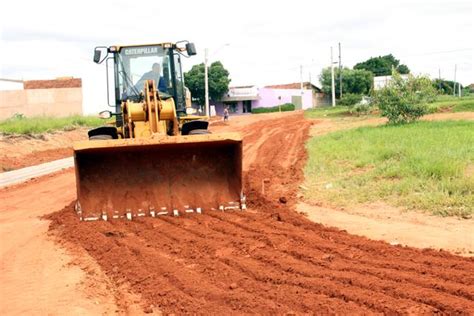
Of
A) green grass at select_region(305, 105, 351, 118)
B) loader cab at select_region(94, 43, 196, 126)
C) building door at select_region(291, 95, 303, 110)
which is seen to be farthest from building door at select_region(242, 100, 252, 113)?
loader cab at select_region(94, 43, 196, 126)

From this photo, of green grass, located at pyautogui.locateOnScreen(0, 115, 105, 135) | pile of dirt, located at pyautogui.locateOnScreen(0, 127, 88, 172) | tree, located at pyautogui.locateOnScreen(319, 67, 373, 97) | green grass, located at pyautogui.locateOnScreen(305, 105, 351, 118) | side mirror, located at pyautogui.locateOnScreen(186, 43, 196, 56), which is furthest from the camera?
tree, located at pyautogui.locateOnScreen(319, 67, 373, 97)

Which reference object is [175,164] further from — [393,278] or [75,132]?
[75,132]

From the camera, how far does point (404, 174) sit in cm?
1131

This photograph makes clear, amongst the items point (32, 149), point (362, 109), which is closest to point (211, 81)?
point (362, 109)

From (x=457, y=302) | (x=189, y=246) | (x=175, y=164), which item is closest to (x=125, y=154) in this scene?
(x=175, y=164)

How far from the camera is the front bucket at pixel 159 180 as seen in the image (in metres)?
9.31

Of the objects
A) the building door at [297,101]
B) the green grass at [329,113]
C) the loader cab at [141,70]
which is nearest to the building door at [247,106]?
the building door at [297,101]

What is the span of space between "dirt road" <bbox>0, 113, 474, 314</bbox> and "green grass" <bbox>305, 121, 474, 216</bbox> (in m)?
2.02

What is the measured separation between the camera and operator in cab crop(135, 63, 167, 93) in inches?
446

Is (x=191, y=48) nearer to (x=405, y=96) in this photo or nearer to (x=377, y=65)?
(x=405, y=96)

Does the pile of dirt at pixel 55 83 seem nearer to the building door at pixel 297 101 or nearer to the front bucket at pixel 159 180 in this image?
the building door at pixel 297 101

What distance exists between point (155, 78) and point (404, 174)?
5.13 meters

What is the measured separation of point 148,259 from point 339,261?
217 cm

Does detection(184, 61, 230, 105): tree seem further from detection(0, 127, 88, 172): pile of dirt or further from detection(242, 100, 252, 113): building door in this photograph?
detection(0, 127, 88, 172): pile of dirt
